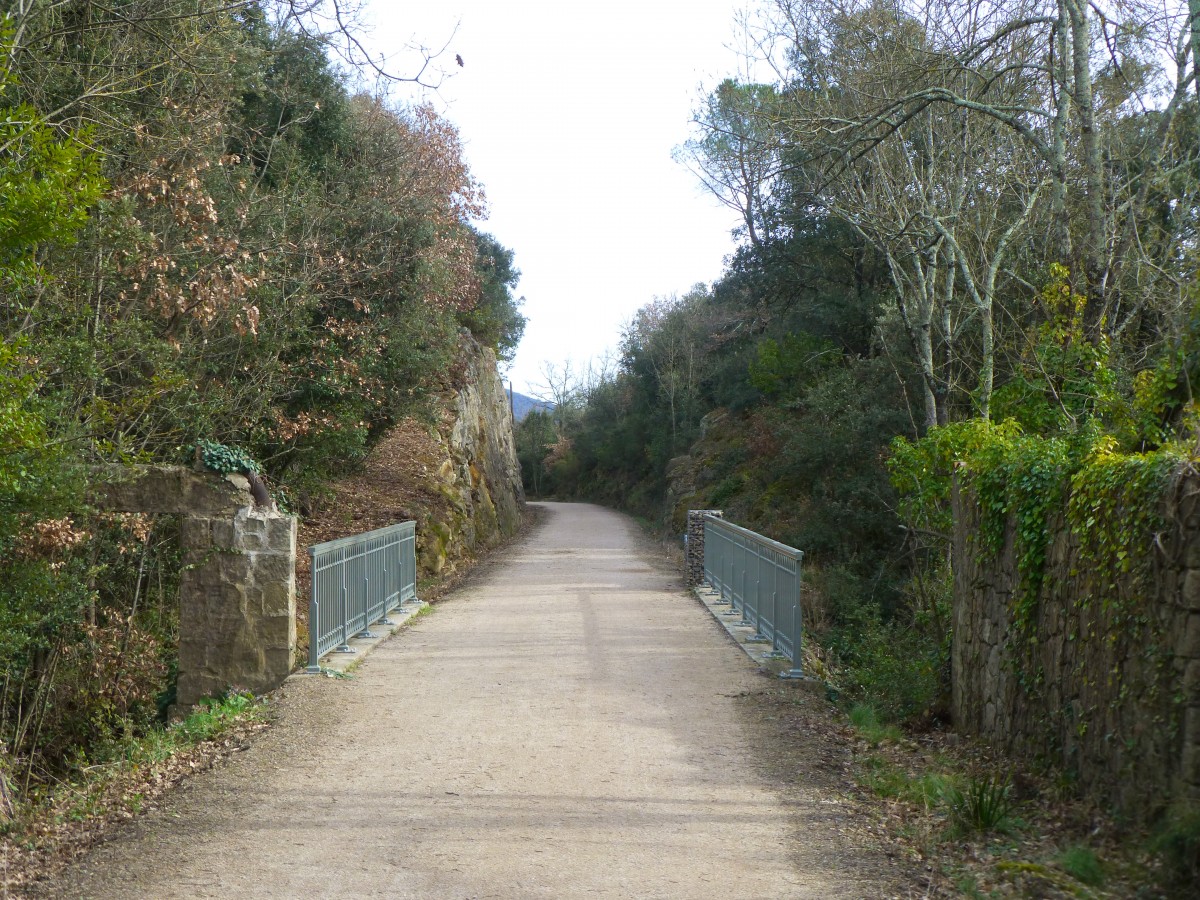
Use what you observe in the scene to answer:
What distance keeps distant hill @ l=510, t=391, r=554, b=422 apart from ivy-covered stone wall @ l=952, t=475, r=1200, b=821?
63.5 meters

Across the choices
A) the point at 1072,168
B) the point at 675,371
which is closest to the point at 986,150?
the point at 1072,168

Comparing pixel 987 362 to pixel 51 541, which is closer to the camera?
pixel 51 541

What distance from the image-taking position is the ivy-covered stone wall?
5008 millimetres

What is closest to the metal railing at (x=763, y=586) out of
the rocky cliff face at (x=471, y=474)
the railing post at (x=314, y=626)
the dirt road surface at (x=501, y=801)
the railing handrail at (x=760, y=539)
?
the railing handrail at (x=760, y=539)

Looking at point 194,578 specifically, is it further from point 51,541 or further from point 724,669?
point 724,669

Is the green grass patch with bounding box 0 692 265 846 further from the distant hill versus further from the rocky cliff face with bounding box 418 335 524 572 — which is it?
the distant hill

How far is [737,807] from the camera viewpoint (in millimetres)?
6398

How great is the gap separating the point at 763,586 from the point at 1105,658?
6.51 metres

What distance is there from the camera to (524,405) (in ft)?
320

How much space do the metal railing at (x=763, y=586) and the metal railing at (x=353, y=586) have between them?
14.8 feet

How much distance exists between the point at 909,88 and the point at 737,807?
33.5 feet

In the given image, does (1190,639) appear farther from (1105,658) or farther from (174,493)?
(174,493)

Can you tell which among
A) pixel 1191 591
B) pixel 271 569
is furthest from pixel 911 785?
pixel 271 569

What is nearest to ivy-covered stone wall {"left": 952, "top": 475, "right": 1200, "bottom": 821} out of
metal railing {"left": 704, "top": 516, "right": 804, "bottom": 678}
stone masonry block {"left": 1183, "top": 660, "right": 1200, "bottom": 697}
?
stone masonry block {"left": 1183, "top": 660, "right": 1200, "bottom": 697}
